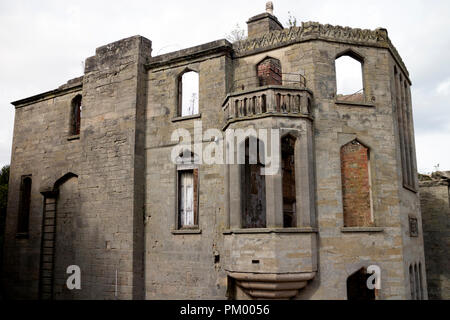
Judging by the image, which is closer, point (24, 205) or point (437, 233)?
point (437, 233)

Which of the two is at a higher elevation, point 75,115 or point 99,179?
point 75,115

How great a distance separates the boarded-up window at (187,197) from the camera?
13.1 metres

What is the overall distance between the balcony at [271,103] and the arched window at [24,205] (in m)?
10.6

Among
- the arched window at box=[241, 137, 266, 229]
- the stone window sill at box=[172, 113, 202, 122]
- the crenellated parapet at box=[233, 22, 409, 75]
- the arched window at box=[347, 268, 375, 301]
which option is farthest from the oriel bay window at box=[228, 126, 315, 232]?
the arched window at box=[347, 268, 375, 301]

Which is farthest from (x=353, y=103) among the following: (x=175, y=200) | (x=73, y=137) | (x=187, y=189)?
(x=73, y=137)

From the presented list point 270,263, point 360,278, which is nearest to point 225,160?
point 270,263

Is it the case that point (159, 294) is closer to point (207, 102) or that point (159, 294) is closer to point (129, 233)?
point (129, 233)

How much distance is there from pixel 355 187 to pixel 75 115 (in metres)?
11.3

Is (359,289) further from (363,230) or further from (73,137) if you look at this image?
(73,137)

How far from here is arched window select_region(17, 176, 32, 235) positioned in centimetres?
1733

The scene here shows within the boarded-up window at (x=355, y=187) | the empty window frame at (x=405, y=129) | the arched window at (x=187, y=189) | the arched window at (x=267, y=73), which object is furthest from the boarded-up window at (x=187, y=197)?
the empty window frame at (x=405, y=129)

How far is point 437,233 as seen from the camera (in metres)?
17.0

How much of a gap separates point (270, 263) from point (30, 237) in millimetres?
10885

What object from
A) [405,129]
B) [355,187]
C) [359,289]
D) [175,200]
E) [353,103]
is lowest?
[359,289]
